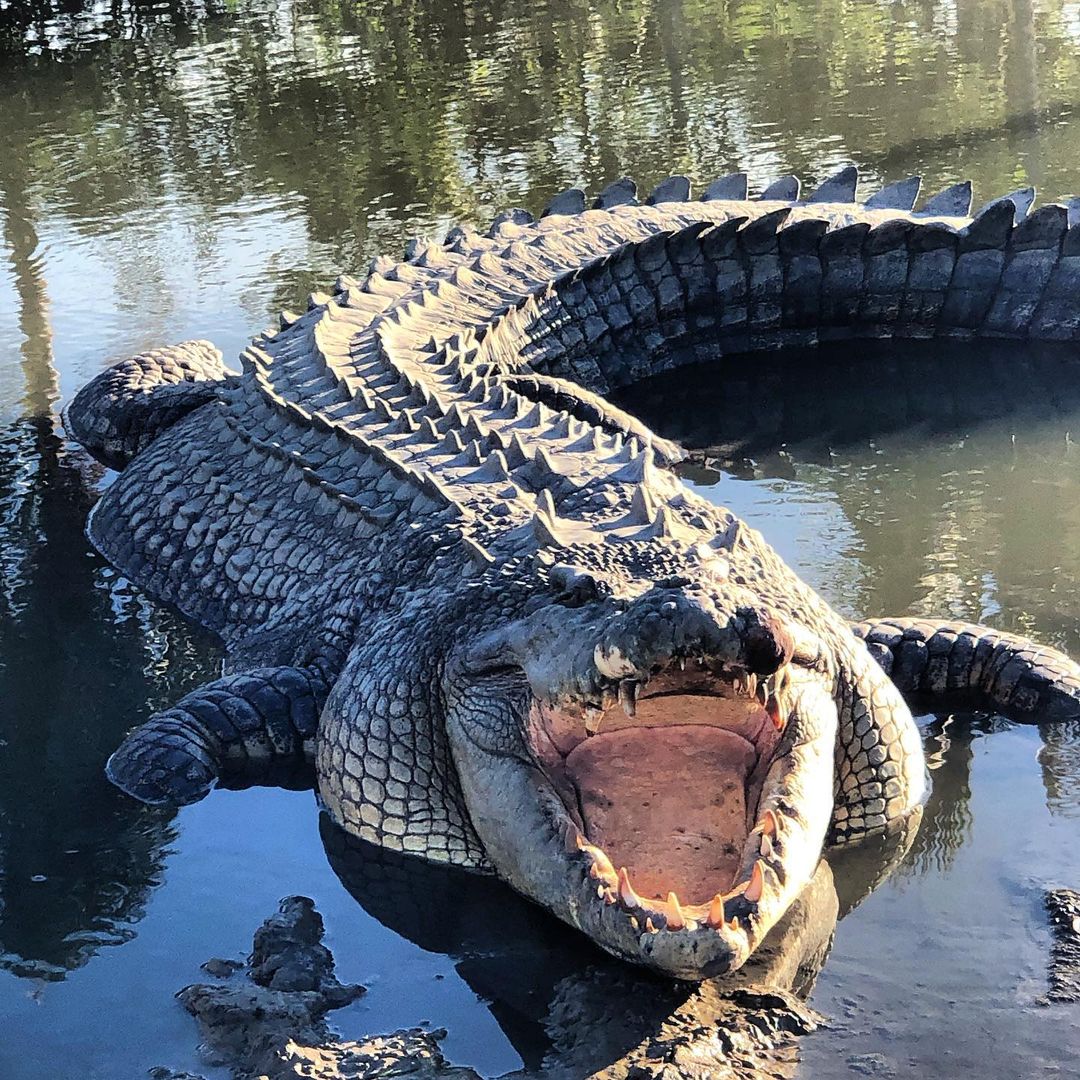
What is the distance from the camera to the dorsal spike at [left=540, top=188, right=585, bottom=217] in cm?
786

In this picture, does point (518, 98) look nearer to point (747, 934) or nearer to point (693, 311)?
point (693, 311)

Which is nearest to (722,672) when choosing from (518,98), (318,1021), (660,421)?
(318,1021)

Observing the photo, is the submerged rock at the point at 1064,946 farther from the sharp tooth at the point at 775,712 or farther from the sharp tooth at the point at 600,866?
the sharp tooth at the point at 600,866

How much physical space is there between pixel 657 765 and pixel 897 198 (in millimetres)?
5188

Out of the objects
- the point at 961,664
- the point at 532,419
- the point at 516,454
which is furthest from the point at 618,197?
the point at 961,664

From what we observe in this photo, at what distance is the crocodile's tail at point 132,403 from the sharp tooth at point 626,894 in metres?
3.81

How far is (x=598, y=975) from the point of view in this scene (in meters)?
3.13

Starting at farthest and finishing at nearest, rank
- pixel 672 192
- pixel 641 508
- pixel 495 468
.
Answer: pixel 672 192 → pixel 495 468 → pixel 641 508

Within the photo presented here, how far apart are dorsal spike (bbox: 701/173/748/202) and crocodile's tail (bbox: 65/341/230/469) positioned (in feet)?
9.16

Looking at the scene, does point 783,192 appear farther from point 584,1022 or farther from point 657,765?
point 584,1022

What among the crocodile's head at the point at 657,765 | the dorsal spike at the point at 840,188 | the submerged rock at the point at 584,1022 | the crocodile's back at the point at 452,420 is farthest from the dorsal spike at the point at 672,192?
the submerged rock at the point at 584,1022

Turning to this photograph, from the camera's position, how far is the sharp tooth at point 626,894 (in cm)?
289

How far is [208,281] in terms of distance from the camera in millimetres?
8375

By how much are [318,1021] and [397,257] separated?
604 centimetres
